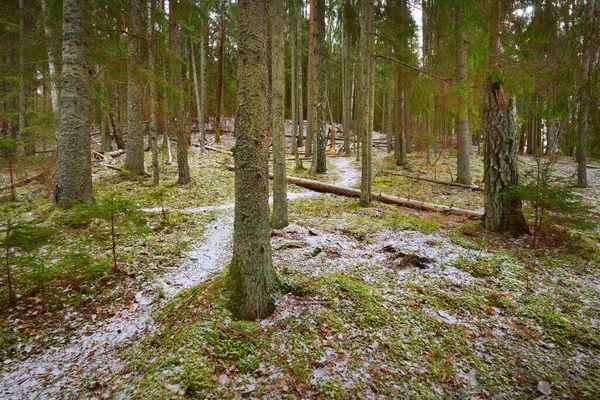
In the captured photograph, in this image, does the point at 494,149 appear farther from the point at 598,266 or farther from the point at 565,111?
the point at 598,266

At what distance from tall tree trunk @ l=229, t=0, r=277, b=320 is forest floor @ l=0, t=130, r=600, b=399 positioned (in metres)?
0.27

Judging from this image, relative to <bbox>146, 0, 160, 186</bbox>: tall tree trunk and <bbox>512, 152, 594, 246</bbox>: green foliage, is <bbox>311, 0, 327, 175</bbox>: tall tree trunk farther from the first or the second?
<bbox>512, 152, 594, 246</bbox>: green foliage

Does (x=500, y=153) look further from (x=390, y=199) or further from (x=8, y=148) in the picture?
(x=8, y=148)

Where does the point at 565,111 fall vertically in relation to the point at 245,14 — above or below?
below

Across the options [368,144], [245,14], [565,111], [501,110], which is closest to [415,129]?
[368,144]

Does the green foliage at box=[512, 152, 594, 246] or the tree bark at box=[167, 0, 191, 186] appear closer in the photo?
the green foliage at box=[512, 152, 594, 246]

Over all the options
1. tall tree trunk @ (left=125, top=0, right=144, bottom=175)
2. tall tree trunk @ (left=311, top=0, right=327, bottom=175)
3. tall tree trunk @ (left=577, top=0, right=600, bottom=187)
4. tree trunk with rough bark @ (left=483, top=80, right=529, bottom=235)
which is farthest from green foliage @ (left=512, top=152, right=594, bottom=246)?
tall tree trunk @ (left=125, top=0, right=144, bottom=175)

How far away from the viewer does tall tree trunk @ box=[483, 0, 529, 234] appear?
5.71 m

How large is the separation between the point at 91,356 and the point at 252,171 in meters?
2.65

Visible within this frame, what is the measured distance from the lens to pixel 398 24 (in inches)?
401

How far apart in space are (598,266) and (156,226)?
341 inches

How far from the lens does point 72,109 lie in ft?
20.6

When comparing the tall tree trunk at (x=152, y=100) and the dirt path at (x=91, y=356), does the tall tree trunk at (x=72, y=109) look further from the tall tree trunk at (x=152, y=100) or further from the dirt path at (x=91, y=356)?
the dirt path at (x=91, y=356)

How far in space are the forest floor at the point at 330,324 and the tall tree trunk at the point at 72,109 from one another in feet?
2.91
